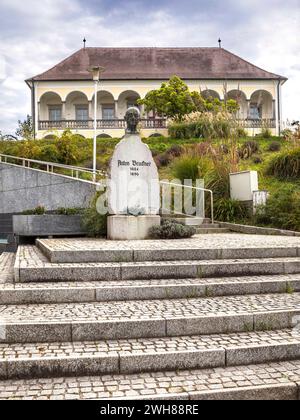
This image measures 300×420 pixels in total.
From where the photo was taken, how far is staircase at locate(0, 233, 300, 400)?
4047 mm

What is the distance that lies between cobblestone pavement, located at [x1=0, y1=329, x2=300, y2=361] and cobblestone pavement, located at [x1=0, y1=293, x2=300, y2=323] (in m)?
0.30

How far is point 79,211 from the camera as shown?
11797mm

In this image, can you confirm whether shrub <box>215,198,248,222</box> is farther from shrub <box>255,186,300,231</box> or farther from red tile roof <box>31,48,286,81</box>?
red tile roof <box>31,48,286,81</box>

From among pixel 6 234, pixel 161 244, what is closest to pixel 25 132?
pixel 6 234

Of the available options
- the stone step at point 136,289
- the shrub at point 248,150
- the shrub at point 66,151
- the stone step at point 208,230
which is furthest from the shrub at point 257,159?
the stone step at point 136,289

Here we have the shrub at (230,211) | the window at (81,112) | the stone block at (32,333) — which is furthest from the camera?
the window at (81,112)

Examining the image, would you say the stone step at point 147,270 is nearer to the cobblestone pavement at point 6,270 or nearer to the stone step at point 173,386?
the cobblestone pavement at point 6,270

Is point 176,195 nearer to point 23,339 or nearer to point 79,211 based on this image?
point 79,211

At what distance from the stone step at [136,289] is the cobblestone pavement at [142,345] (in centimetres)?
116

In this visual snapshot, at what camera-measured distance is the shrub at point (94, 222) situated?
11.0 metres

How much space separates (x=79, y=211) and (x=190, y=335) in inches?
286

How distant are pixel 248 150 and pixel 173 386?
16.0 meters

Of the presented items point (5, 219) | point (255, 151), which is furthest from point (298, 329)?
point (255, 151)

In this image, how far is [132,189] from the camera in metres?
10.7
